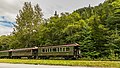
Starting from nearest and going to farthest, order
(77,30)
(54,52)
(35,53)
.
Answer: (54,52), (35,53), (77,30)

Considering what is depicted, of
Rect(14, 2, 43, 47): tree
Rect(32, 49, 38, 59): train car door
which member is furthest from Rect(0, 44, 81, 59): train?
Rect(14, 2, 43, 47): tree

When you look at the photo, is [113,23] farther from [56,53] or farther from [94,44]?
[56,53]

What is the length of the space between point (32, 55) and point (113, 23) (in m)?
18.1

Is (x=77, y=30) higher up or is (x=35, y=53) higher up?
(x=77, y=30)

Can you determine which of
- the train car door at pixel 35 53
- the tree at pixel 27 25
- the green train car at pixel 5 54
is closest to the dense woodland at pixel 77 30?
the tree at pixel 27 25

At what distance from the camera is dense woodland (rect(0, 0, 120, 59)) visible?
36.7 m

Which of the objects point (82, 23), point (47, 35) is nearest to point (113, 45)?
point (82, 23)

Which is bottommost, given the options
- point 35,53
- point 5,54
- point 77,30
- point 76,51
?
point 5,54

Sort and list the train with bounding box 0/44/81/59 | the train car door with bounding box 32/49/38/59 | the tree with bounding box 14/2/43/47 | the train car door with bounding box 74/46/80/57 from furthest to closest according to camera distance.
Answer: the tree with bounding box 14/2/43/47, the train car door with bounding box 32/49/38/59, the train car door with bounding box 74/46/80/57, the train with bounding box 0/44/81/59

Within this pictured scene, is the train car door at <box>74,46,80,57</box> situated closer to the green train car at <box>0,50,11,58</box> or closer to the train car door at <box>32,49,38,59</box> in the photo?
the train car door at <box>32,49,38,59</box>

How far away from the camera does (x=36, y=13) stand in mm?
62188

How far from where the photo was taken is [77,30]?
1777 inches

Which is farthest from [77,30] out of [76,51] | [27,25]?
[27,25]

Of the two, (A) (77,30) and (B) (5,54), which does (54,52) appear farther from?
(B) (5,54)
